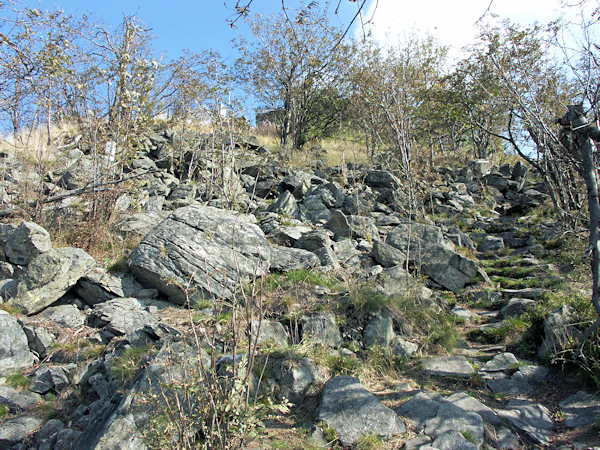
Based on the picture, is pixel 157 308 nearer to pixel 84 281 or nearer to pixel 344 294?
pixel 84 281

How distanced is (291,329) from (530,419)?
247 cm

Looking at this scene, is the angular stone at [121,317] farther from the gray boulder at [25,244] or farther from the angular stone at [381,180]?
the angular stone at [381,180]

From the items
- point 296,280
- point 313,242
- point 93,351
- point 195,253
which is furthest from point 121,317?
point 313,242

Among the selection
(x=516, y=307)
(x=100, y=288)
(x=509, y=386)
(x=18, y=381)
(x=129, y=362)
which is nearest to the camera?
(x=129, y=362)

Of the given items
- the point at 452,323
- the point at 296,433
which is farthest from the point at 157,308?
the point at 452,323

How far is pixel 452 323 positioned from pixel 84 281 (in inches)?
197

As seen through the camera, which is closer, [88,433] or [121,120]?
[88,433]

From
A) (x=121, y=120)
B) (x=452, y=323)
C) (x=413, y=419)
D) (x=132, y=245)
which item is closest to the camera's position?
(x=413, y=419)

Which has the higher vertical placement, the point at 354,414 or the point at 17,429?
the point at 354,414

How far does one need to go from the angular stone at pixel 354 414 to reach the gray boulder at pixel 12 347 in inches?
133

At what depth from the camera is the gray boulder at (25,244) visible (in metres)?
5.93

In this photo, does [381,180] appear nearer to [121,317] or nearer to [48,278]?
[121,317]

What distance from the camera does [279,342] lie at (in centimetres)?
463

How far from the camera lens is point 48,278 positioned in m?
5.52
